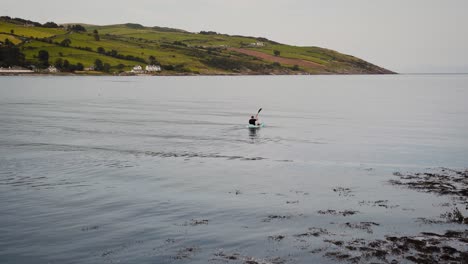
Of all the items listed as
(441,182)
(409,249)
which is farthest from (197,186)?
(441,182)

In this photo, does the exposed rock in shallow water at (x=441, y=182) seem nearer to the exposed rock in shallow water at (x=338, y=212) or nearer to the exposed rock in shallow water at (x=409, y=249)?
the exposed rock in shallow water at (x=338, y=212)

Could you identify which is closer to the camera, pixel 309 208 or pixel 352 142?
pixel 309 208

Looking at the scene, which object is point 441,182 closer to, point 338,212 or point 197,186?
point 338,212

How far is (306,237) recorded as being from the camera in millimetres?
26391

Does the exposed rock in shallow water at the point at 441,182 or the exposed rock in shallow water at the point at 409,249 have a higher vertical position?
the exposed rock in shallow water at the point at 441,182

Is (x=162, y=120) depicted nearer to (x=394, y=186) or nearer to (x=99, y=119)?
(x=99, y=119)

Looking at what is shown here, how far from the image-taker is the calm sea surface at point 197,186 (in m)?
24.9

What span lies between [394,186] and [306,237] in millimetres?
15284

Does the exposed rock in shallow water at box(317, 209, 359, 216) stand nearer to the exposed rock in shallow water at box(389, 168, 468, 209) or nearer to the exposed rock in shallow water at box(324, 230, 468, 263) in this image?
the exposed rock in shallow water at box(324, 230, 468, 263)

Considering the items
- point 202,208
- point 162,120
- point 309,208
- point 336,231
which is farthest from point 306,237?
point 162,120

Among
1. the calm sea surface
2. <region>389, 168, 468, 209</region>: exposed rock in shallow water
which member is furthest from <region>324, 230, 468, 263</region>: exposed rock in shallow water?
<region>389, 168, 468, 209</region>: exposed rock in shallow water

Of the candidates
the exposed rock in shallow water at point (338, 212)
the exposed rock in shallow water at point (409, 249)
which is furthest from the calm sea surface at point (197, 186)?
the exposed rock in shallow water at point (409, 249)

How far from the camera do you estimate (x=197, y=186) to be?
3825 cm

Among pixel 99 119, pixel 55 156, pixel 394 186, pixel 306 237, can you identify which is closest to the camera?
pixel 306 237
